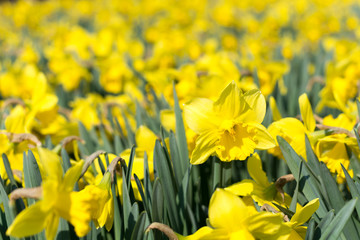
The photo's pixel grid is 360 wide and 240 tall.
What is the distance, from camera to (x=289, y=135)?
1.15 meters

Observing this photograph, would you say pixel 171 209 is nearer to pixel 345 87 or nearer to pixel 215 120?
pixel 215 120

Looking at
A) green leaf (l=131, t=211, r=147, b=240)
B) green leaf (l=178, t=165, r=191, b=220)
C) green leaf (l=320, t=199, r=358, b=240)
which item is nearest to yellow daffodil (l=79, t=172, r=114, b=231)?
green leaf (l=131, t=211, r=147, b=240)

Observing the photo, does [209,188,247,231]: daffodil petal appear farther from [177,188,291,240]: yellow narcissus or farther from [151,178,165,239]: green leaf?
[151,178,165,239]: green leaf

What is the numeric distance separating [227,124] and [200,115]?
8 centimetres

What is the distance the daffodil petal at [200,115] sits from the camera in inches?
42.3

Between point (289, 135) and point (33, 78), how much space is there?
6.03 ft

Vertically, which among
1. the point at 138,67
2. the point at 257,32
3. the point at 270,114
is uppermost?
the point at 257,32

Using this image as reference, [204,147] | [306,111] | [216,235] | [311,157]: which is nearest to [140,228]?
[216,235]

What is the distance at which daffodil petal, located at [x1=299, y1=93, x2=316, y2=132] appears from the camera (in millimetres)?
1160

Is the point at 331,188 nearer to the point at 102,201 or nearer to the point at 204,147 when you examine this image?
the point at 204,147

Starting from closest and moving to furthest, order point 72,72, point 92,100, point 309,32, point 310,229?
point 310,229, point 92,100, point 72,72, point 309,32

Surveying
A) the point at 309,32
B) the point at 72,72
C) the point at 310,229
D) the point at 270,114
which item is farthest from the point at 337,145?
the point at 309,32

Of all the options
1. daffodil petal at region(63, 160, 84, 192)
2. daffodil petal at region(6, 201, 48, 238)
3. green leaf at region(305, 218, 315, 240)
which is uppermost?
daffodil petal at region(63, 160, 84, 192)

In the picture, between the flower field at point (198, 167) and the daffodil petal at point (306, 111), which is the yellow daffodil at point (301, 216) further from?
the daffodil petal at point (306, 111)
